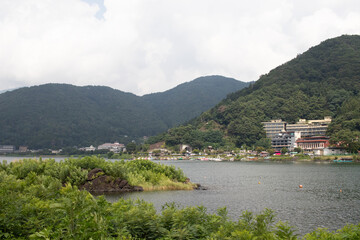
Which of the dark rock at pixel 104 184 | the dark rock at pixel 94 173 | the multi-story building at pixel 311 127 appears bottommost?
the dark rock at pixel 104 184

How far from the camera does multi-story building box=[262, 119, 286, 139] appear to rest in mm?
186625

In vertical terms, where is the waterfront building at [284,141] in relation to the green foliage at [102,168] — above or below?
above

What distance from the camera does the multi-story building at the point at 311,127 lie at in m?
173

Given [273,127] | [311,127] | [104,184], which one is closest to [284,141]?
[311,127]

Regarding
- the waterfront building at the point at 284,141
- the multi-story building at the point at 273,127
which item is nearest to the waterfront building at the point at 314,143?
the waterfront building at the point at 284,141

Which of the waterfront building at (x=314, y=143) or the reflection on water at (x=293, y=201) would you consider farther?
the waterfront building at (x=314, y=143)

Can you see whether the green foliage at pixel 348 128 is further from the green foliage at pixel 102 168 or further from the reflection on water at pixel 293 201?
the green foliage at pixel 102 168

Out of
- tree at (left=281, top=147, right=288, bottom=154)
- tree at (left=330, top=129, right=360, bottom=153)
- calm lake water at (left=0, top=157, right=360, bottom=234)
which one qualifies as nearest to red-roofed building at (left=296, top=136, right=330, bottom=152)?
tree at (left=281, top=147, right=288, bottom=154)

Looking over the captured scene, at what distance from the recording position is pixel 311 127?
576 feet

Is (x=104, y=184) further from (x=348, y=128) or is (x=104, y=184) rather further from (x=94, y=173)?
(x=348, y=128)

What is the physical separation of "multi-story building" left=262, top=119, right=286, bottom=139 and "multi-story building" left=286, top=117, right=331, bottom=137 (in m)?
4.42

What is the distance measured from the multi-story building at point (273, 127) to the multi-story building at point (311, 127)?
442cm

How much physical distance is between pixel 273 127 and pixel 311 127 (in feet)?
65.2

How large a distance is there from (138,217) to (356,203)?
2988cm
